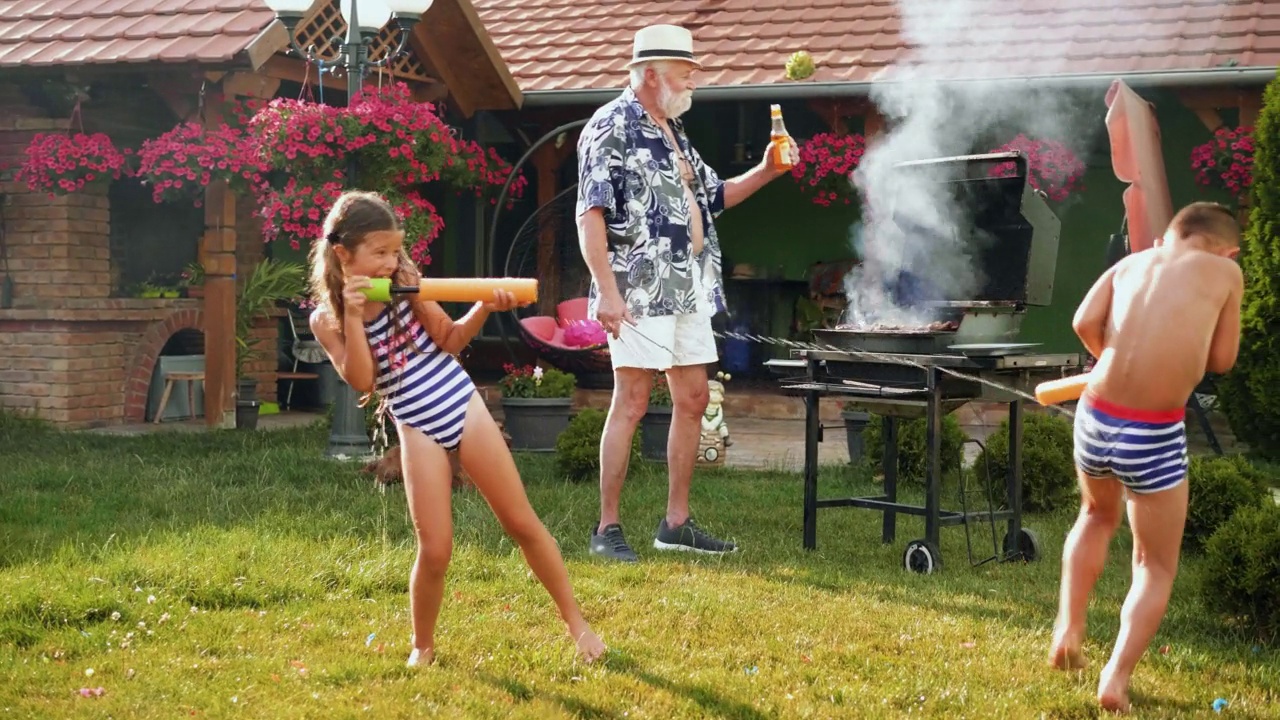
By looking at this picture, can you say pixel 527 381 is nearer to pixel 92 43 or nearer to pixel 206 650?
pixel 92 43

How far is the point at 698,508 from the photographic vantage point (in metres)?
7.01

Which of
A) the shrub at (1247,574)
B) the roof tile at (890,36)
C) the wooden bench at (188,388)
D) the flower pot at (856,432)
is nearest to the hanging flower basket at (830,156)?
the roof tile at (890,36)

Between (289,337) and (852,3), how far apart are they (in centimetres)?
551

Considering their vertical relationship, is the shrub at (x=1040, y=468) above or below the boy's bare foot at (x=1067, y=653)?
above

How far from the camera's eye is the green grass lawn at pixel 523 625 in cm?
373

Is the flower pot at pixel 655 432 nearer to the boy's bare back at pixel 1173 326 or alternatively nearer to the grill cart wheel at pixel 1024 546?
the grill cart wheel at pixel 1024 546

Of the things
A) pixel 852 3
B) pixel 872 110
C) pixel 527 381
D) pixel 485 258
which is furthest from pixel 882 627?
pixel 485 258

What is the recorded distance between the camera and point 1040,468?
7.06m

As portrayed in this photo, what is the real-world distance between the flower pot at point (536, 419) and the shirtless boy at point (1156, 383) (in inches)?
230

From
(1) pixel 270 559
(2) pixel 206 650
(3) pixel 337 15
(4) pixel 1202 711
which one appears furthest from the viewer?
(3) pixel 337 15

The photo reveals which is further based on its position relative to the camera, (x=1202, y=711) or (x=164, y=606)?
(x=164, y=606)

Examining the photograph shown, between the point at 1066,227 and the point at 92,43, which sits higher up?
the point at 92,43

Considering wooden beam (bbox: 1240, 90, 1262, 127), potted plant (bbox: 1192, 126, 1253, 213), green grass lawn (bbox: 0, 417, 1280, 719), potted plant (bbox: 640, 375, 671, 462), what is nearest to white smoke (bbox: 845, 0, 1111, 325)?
potted plant (bbox: 1192, 126, 1253, 213)

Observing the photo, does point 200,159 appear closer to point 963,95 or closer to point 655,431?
point 655,431
